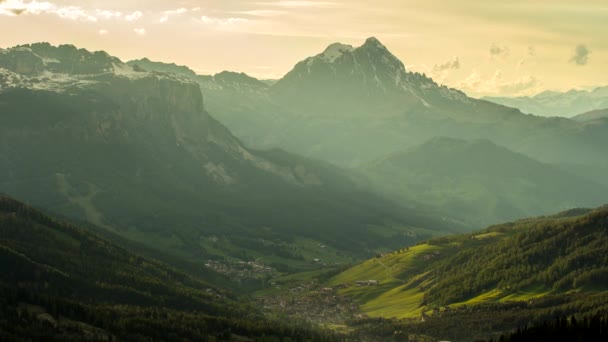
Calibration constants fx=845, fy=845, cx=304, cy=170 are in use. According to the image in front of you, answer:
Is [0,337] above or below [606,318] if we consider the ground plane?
below

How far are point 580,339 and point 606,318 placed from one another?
2409 centimetres

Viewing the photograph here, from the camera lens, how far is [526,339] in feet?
592

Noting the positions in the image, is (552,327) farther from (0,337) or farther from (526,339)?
(0,337)

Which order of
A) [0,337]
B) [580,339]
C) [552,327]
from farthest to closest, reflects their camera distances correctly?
1. [0,337]
2. [552,327]
3. [580,339]

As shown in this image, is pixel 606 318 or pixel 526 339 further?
pixel 606 318

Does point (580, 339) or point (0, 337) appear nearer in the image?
point (580, 339)

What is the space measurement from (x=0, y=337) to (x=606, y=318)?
140077 mm

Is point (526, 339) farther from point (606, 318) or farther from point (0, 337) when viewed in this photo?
point (0, 337)

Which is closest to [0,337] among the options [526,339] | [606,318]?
[526,339]

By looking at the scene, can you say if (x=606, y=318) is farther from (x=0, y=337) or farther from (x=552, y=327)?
(x=0, y=337)

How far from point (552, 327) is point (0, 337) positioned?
12625cm

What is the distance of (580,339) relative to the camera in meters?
172

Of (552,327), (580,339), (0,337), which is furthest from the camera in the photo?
(0,337)

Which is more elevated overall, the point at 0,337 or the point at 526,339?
the point at 526,339
